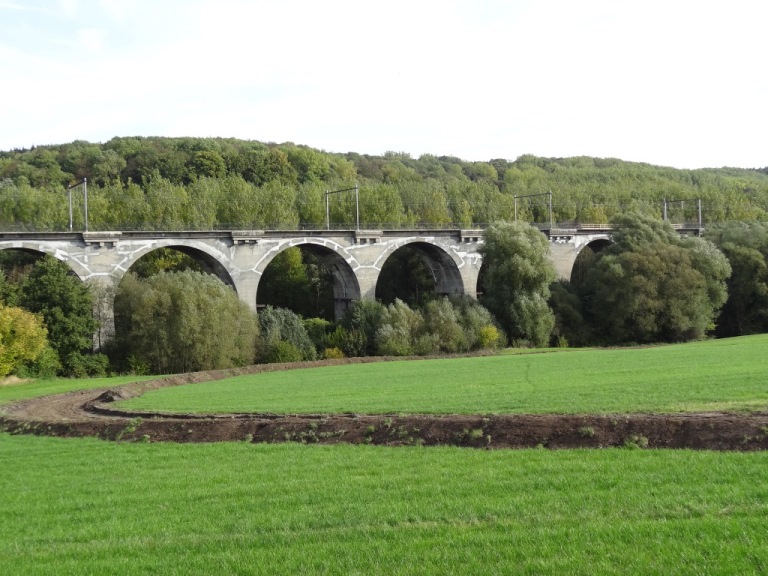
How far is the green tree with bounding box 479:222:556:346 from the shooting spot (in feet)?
180

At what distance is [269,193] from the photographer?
7031 cm

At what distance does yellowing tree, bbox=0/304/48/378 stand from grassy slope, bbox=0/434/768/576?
25.7m

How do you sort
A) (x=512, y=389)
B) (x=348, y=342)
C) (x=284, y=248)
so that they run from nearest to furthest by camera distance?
(x=512, y=389) < (x=348, y=342) < (x=284, y=248)

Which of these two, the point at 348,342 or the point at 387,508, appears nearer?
the point at 387,508

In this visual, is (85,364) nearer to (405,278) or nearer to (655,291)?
(405,278)

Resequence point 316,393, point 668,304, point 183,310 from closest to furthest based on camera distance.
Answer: point 316,393, point 183,310, point 668,304

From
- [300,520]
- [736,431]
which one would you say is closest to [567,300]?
[736,431]

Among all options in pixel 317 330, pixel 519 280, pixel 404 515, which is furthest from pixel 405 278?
pixel 404 515

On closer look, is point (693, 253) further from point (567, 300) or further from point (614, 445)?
point (614, 445)

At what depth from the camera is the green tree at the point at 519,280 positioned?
2163 inches

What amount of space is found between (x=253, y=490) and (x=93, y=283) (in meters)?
36.1

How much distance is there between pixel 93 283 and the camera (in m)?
44.7

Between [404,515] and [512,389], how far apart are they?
14327mm

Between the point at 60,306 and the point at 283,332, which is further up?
the point at 60,306
